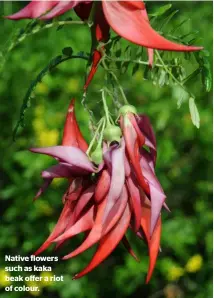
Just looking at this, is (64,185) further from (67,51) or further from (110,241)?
(110,241)

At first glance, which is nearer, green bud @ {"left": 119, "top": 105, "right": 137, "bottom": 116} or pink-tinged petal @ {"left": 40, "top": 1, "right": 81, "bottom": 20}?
pink-tinged petal @ {"left": 40, "top": 1, "right": 81, "bottom": 20}

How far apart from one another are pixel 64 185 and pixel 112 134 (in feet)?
4.05

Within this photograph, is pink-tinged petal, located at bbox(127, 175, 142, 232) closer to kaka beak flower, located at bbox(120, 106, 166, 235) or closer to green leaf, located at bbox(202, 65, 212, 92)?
kaka beak flower, located at bbox(120, 106, 166, 235)

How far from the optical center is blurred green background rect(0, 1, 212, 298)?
195cm

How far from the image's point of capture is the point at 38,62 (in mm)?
2023

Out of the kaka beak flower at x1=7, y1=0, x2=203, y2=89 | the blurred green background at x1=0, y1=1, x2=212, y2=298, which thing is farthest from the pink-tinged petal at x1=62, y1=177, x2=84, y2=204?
the blurred green background at x1=0, y1=1, x2=212, y2=298

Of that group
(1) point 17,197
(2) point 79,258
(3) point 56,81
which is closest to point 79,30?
(3) point 56,81

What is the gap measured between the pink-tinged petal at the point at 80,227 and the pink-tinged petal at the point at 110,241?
23 mm

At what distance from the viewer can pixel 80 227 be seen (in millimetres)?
748

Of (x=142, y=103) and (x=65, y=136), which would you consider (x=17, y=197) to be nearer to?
(x=142, y=103)

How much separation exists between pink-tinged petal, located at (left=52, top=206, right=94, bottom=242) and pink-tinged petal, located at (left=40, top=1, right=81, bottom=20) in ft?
0.64

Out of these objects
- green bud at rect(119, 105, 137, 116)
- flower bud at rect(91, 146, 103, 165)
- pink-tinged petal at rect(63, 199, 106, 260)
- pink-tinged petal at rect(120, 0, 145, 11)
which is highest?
pink-tinged petal at rect(120, 0, 145, 11)

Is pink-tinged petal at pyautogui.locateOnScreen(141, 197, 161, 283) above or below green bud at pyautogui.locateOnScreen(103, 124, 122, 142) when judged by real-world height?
below

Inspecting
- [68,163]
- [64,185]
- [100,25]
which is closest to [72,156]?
[68,163]
